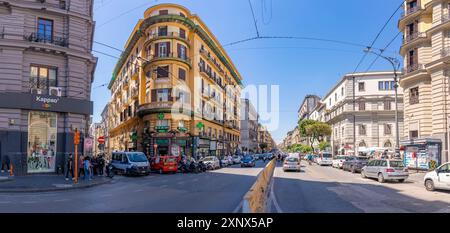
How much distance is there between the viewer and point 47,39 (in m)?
24.7

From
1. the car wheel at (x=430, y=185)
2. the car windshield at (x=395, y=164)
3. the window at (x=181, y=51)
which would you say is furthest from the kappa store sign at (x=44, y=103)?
the car wheel at (x=430, y=185)

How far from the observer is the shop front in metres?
29.2

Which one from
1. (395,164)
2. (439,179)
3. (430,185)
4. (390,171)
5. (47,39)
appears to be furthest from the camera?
(47,39)

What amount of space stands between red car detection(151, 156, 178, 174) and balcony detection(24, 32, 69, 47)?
12.1 metres

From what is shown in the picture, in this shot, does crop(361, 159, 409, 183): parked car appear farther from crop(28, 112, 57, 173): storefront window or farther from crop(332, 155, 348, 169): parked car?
crop(28, 112, 57, 173): storefront window

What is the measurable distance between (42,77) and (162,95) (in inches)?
743

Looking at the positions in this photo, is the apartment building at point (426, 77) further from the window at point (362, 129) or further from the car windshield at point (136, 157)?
the window at point (362, 129)

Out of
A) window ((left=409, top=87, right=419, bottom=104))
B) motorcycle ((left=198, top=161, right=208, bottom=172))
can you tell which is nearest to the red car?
motorcycle ((left=198, top=161, right=208, bottom=172))

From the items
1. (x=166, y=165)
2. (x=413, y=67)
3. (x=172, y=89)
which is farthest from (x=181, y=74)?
(x=413, y=67)

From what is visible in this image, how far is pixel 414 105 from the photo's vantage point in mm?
36000

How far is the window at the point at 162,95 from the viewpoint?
139 ft

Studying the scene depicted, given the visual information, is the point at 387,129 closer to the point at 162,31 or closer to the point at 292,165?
the point at 292,165

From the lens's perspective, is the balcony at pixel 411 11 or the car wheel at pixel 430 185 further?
the balcony at pixel 411 11

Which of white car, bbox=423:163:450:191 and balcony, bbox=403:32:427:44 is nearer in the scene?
white car, bbox=423:163:450:191
